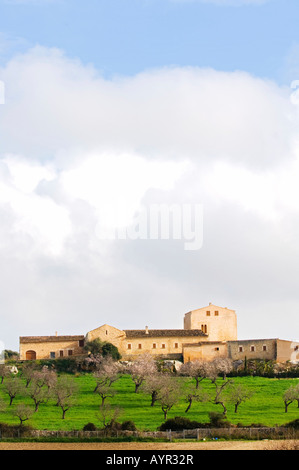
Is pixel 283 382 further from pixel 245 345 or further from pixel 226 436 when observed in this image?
pixel 226 436

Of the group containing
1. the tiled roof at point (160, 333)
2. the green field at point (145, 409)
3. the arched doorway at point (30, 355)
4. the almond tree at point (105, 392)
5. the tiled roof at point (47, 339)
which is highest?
the tiled roof at point (160, 333)

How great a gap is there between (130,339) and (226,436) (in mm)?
45054

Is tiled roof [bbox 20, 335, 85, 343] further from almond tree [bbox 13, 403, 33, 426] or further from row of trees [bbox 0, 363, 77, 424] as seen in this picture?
almond tree [bbox 13, 403, 33, 426]

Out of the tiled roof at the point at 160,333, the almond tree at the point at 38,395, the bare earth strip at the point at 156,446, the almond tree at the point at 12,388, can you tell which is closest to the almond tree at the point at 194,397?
the almond tree at the point at 38,395

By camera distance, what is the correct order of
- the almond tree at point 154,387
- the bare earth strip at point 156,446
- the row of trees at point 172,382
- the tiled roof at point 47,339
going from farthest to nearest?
the tiled roof at point 47,339 → the almond tree at point 154,387 → the row of trees at point 172,382 → the bare earth strip at point 156,446

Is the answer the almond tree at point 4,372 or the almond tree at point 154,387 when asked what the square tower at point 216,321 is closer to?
the almond tree at point 4,372

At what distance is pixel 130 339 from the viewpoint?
317 feet

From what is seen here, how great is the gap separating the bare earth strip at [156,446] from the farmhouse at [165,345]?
4392 centimetres

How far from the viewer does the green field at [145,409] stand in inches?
A: 2440

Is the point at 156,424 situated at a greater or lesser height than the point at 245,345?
lesser
